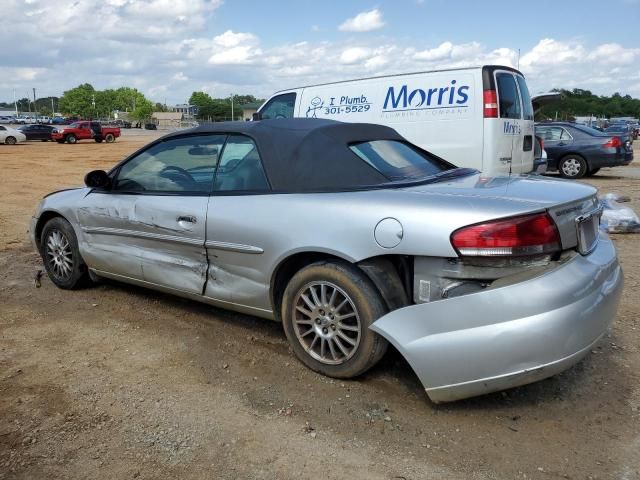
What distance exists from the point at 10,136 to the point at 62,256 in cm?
3587

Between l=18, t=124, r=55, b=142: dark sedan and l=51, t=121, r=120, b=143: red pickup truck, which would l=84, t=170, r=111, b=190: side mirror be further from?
l=18, t=124, r=55, b=142: dark sedan

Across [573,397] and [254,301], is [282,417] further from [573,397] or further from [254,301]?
[573,397]

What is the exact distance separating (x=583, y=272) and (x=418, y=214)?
2.87ft

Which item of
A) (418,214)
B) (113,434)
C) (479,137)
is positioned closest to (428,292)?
(418,214)

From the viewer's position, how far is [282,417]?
2.92 metres

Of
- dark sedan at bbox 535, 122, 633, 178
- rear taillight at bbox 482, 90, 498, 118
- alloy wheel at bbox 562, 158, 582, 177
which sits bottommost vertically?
alloy wheel at bbox 562, 158, 582, 177

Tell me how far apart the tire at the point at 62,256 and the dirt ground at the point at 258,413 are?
63 centimetres

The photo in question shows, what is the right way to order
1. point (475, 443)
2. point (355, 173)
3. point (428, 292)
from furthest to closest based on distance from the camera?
1. point (355, 173)
2. point (428, 292)
3. point (475, 443)

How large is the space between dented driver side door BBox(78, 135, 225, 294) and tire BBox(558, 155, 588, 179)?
491 inches

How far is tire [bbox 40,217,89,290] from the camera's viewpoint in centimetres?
477

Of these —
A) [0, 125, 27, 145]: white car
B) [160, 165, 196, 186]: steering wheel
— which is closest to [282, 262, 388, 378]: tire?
[160, 165, 196, 186]: steering wheel

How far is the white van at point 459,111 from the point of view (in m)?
7.85

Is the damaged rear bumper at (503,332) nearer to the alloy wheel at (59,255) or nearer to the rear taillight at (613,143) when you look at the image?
the alloy wheel at (59,255)

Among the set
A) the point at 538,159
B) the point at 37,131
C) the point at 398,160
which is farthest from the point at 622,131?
the point at 37,131
